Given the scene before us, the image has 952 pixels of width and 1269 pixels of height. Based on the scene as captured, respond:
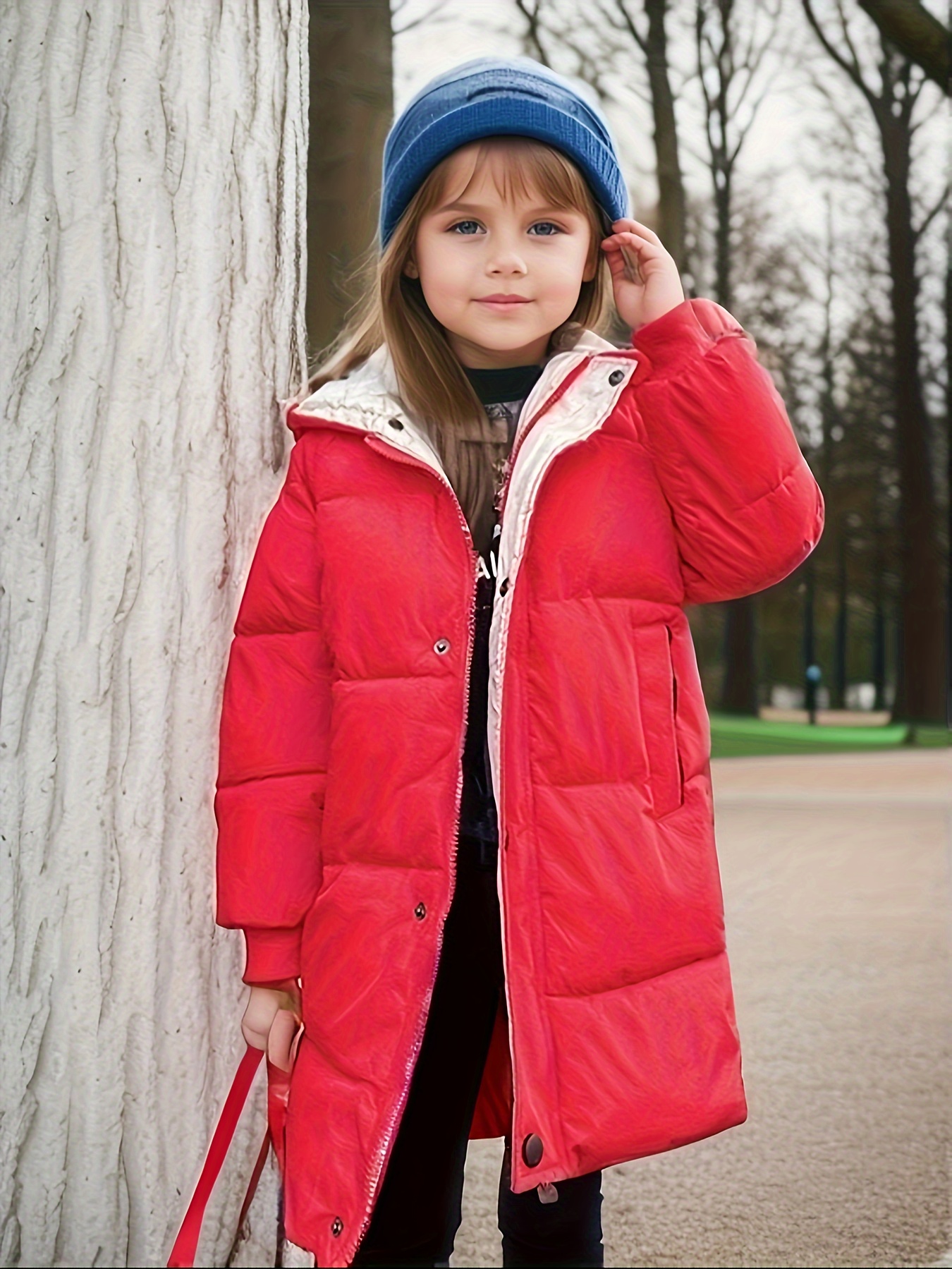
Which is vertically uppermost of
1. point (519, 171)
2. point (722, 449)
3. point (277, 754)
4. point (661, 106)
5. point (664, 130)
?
point (661, 106)

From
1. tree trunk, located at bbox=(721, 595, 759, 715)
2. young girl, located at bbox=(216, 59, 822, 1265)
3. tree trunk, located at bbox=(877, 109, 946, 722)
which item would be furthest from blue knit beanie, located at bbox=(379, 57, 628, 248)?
tree trunk, located at bbox=(877, 109, 946, 722)

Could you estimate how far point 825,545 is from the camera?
9930mm

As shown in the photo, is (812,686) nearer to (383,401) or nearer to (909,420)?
(909,420)

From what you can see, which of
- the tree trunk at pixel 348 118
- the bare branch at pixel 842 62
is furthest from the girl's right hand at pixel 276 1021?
the bare branch at pixel 842 62

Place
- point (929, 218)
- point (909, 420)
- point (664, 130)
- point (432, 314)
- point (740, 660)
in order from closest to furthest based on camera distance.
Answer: point (432, 314) → point (664, 130) → point (740, 660) → point (929, 218) → point (909, 420)

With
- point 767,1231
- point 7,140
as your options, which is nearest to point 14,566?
point 7,140

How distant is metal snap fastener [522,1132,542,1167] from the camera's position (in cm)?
140

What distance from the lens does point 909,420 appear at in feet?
33.5

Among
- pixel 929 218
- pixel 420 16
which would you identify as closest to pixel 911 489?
pixel 929 218

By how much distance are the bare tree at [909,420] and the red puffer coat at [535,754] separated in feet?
27.8

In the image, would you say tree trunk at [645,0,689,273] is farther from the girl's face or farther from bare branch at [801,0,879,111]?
the girl's face

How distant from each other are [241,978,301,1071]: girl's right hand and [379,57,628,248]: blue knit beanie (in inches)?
41.3

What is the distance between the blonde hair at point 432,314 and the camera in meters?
1.51

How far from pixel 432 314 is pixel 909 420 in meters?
9.42
